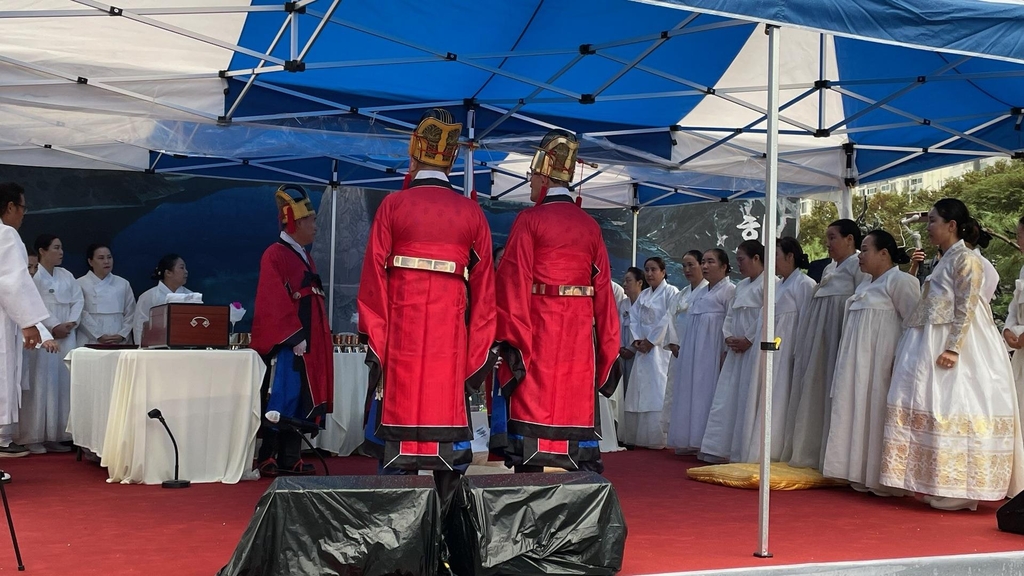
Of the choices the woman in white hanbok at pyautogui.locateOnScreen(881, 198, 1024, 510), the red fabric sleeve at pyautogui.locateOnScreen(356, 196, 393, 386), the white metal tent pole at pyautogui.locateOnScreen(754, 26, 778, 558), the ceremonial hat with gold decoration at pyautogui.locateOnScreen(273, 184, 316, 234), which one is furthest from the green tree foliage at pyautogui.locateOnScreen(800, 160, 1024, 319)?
the red fabric sleeve at pyautogui.locateOnScreen(356, 196, 393, 386)

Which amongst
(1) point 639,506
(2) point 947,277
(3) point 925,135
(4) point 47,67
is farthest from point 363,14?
(3) point 925,135

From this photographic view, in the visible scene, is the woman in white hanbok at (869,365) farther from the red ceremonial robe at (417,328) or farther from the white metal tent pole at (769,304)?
the red ceremonial robe at (417,328)

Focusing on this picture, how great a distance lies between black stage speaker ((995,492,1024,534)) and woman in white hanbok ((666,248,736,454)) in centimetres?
350

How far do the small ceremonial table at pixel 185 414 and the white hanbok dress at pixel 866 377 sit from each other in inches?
147

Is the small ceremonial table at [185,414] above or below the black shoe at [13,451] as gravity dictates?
above

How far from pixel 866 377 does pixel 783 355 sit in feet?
3.33

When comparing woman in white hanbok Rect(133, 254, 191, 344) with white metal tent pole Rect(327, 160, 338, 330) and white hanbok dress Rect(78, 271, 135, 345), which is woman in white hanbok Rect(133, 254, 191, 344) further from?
white metal tent pole Rect(327, 160, 338, 330)

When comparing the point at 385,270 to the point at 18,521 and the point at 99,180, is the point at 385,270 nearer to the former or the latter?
the point at 18,521

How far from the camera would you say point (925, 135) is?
345 inches

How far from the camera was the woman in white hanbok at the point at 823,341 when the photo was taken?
276 inches

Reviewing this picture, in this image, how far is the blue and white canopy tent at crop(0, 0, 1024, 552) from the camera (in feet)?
21.0

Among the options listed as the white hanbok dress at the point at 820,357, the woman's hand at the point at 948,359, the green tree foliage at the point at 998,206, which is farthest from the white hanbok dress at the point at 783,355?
the green tree foliage at the point at 998,206

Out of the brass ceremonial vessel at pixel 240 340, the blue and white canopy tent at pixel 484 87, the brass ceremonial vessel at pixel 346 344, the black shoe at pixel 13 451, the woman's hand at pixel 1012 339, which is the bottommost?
the black shoe at pixel 13 451

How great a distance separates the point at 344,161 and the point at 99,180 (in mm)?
2741
